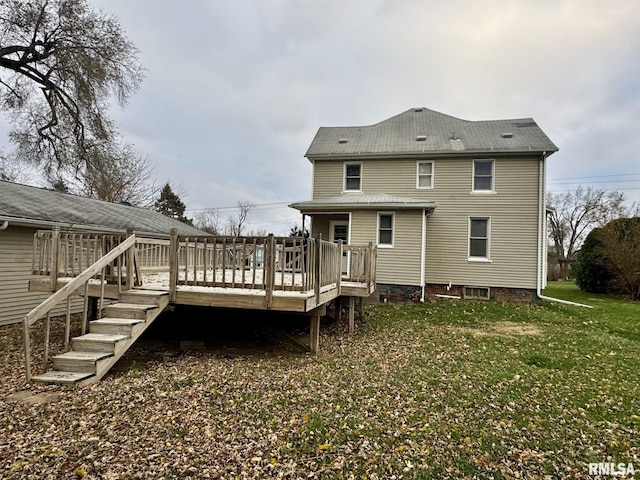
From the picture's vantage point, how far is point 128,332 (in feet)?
16.2

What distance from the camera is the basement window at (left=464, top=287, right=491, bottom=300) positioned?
1299cm

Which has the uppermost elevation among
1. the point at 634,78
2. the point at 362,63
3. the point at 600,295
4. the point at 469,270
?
the point at 362,63

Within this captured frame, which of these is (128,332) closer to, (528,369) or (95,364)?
(95,364)

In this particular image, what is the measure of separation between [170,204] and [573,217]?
3806 centimetres

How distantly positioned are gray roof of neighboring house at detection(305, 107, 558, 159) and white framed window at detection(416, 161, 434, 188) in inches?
21.1

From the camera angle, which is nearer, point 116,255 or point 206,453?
point 206,453

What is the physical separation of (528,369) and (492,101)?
1817 cm

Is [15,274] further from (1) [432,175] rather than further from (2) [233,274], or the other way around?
(1) [432,175]

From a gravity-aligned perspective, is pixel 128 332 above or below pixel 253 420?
above

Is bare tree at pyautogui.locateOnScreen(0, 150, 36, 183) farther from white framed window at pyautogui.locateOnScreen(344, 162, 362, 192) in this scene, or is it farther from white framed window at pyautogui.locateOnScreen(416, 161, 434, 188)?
white framed window at pyautogui.locateOnScreen(416, 161, 434, 188)

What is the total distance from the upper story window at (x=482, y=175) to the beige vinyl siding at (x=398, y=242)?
10.0ft

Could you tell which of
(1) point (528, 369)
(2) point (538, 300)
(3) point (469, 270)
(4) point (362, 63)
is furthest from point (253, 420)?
(4) point (362, 63)

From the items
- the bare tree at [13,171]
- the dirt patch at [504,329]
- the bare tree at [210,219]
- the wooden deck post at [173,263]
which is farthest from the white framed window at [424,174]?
the bare tree at [210,219]

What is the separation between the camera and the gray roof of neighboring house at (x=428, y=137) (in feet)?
42.7
